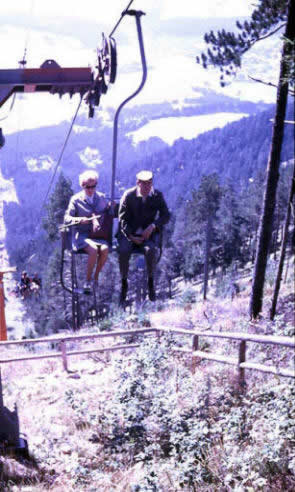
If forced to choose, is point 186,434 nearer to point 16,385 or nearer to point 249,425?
point 249,425

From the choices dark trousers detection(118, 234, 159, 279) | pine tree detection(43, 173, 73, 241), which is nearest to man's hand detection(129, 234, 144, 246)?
dark trousers detection(118, 234, 159, 279)

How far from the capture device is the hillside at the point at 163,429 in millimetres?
6586

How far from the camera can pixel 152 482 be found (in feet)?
22.6

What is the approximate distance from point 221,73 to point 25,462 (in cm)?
995

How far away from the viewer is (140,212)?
831 cm

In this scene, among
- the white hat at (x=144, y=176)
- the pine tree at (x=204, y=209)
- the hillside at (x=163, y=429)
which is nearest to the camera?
the hillside at (x=163, y=429)

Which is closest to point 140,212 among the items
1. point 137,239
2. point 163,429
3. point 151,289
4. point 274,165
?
point 137,239

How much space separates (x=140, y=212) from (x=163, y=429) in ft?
10.6

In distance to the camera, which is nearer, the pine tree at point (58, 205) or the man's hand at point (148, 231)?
the man's hand at point (148, 231)

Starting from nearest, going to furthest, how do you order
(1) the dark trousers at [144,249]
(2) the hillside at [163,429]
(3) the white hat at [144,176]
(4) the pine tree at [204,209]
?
(2) the hillside at [163,429]
(3) the white hat at [144,176]
(1) the dark trousers at [144,249]
(4) the pine tree at [204,209]

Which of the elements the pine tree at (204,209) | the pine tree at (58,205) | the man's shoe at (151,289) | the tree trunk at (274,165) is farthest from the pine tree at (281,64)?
the pine tree at (204,209)

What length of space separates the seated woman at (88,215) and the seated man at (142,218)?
364 millimetres

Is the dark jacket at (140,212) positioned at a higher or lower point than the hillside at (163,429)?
higher

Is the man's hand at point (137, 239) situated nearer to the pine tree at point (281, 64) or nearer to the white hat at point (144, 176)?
the white hat at point (144, 176)
